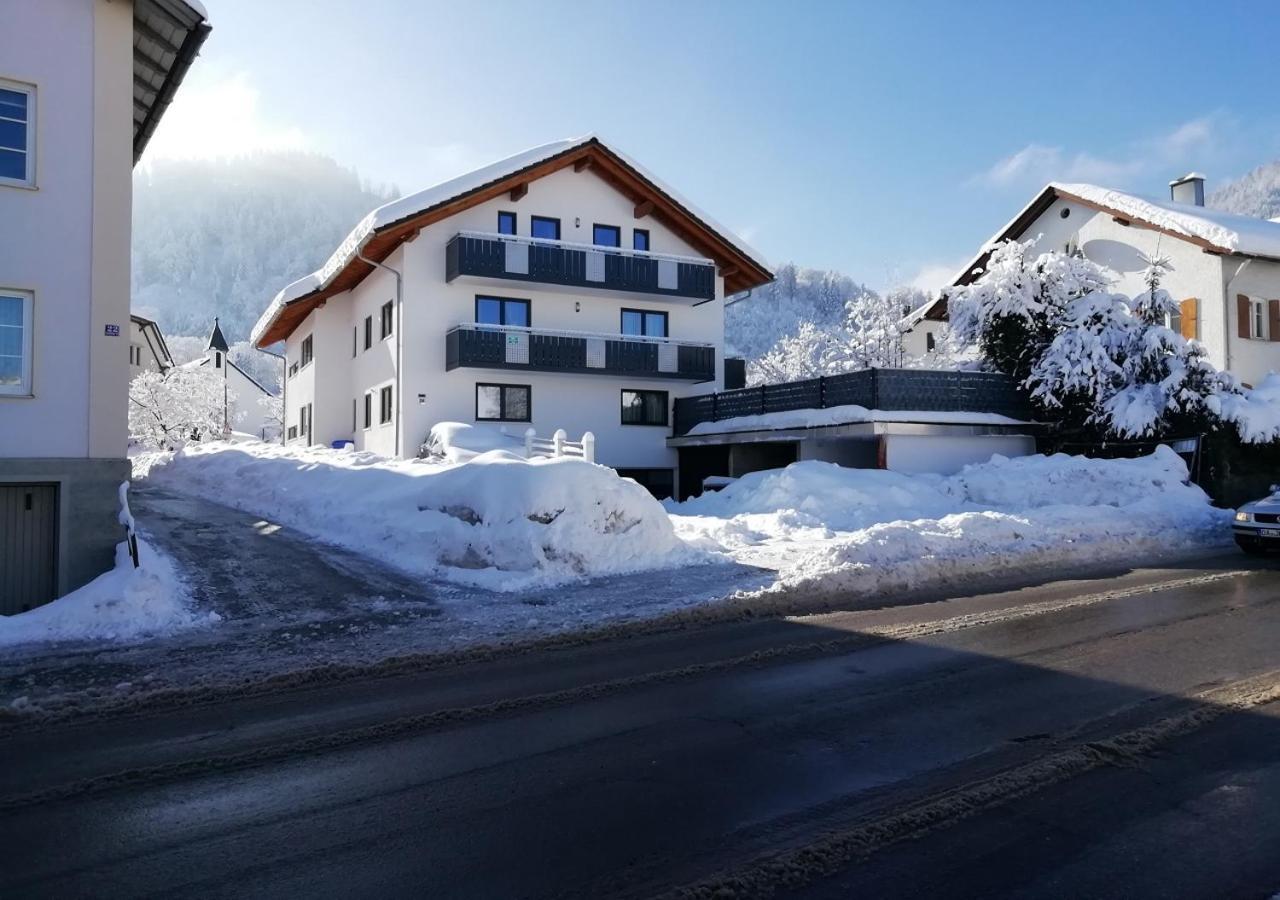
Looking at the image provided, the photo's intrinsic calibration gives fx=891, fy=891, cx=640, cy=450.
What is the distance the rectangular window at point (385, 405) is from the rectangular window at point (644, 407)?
733 cm

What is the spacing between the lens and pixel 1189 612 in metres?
9.55

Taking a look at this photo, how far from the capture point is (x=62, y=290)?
1164 cm

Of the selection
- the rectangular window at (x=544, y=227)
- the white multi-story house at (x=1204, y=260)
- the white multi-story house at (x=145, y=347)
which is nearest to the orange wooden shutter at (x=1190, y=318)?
the white multi-story house at (x=1204, y=260)

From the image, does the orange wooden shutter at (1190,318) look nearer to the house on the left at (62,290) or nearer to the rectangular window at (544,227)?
the rectangular window at (544,227)

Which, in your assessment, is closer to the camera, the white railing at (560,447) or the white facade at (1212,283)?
the white railing at (560,447)

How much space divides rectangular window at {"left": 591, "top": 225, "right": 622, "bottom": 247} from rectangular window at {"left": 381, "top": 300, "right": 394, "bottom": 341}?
22.1 feet

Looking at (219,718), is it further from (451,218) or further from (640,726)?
(451,218)

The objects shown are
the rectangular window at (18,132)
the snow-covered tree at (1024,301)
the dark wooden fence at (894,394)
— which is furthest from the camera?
the snow-covered tree at (1024,301)

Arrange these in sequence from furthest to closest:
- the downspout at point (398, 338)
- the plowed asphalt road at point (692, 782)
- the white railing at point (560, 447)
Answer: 1. the downspout at point (398, 338)
2. the white railing at point (560, 447)
3. the plowed asphalt road at point (692, 782)

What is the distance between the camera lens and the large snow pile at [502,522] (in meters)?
12.4

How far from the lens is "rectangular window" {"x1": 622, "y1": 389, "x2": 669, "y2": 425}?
28953mm

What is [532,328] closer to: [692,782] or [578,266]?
[578,266]

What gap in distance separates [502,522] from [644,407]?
55.2ft

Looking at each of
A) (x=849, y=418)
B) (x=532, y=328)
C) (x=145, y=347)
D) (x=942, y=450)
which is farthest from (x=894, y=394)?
(x=145, y=347)
